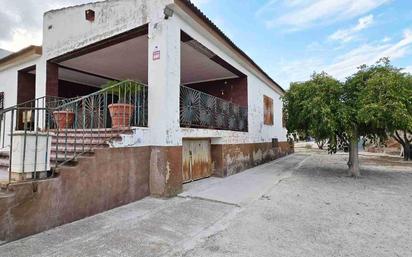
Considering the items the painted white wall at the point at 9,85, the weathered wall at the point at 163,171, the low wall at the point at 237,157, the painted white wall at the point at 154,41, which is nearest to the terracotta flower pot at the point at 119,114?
the painted white wall at the point at 154,41

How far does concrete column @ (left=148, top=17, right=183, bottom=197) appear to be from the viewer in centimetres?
627

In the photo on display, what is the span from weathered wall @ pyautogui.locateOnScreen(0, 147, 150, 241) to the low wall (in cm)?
359

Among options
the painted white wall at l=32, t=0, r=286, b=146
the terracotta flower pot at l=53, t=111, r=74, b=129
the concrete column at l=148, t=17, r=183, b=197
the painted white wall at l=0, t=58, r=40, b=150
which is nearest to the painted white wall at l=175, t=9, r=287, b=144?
the painted white wall at l=32, t=0, r=286, b=146

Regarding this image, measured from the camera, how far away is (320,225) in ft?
15.1

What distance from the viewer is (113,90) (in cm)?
628

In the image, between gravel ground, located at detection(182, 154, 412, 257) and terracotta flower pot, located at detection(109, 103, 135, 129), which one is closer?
gravel ground, located at detection(182, 154, 412, 257)

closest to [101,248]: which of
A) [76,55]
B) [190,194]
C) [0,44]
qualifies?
[190,194]

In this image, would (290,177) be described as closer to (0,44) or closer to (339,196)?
(339,196)

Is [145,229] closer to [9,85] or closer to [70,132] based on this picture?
[70,132]

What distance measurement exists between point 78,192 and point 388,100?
898 centimetres

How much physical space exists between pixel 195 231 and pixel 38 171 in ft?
9.00

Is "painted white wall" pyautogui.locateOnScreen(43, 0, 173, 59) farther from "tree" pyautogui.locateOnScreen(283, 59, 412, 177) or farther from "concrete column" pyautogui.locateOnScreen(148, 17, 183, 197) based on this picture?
"tree" pyautogui.locateOnScreen(283, 59, 412, 177)

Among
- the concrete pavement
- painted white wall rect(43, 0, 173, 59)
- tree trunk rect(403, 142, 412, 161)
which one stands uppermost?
painted white wall rect(43, 0, 173, 59)

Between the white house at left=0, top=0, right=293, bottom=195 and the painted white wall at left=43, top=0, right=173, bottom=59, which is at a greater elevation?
the painted white wall at left=43, top=0, right=173, bottom=59
